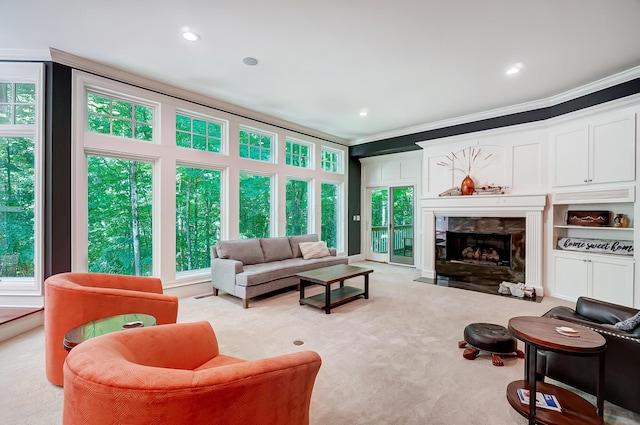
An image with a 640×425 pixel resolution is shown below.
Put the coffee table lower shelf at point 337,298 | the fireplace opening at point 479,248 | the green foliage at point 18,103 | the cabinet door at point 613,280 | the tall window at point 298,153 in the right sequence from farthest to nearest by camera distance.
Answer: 1. the tall window at point 298,153
2. the fireplace opening at point 479,248
3. the coffee table lower shelf at point 337,298
4. the cabinet door at point 613,280
5. the green foliage at point 18,103

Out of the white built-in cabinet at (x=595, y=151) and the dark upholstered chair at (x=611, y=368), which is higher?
the white built-in cabinet at (x=595, y=151)

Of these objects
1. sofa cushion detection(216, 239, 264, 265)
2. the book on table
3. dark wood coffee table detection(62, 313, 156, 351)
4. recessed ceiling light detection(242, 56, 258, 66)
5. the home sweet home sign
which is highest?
recessed ceiling light detection(242, 56, 258, 66)

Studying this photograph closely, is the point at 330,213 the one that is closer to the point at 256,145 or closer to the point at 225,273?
the point at 256,145

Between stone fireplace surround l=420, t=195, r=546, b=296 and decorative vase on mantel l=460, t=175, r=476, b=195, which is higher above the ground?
decorative vase on mantel l=460, t=175, r=476, b=195

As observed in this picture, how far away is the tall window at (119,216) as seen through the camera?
3.75 m

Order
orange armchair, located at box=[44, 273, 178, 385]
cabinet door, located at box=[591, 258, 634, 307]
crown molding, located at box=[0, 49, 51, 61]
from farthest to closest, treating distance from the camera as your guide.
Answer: cabinet door, located at box=[591, 258, 634, 307] < crown molding, located at box=[0, 49, 51, 61] < orange armchair, located at box=[44, 273, 178, 385]

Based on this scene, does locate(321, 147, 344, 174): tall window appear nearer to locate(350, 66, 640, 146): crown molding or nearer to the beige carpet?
locate(350, 66, 640, 146): crown molding

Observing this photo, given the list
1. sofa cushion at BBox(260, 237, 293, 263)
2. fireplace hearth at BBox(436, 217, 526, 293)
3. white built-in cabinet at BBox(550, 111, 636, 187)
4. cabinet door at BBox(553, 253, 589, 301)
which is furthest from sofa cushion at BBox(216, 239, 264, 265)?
white built-in cabinet at BBox(550, 111, 636, 187)

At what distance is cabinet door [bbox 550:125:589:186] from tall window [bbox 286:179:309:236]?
4.43m

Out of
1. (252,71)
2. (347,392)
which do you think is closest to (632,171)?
(347,392)

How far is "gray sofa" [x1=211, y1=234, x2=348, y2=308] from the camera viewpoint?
3.99 m

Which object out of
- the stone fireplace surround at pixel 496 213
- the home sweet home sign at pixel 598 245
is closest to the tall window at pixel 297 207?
the stone fireplace surround at pixel 496 213

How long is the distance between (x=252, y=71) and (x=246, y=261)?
2.74 meters

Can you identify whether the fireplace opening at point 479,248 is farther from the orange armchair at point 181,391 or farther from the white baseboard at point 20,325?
the white baseboard at point 20,325
